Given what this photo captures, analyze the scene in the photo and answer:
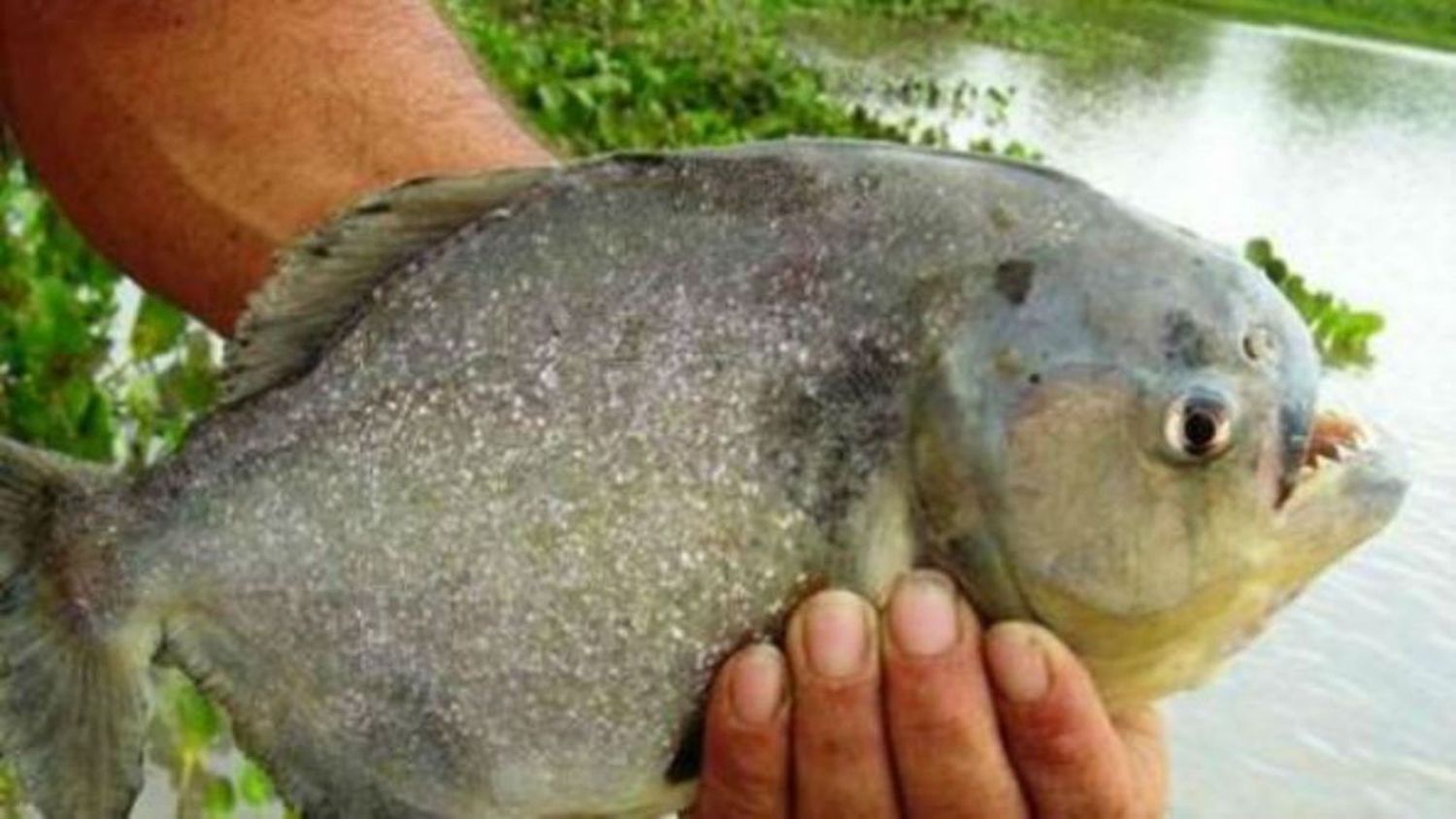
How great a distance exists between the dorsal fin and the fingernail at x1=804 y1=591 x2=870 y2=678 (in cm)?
49

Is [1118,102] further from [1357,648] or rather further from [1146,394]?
[1146,394]

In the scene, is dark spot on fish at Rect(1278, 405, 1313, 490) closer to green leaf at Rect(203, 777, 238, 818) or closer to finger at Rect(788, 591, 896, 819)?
finger at Rect(788, 591, 896, 819)

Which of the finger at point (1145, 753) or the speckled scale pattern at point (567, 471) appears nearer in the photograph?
the speckled scale pattern at point (567, 471)

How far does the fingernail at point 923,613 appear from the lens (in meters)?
1.86

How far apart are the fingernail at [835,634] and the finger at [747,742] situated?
0.04 meters

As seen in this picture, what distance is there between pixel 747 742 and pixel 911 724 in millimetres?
182

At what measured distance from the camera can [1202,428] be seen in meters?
1.79

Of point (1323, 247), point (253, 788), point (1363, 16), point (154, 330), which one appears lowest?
point (1363, 16)

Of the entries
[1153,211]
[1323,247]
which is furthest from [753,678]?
[1323,247]

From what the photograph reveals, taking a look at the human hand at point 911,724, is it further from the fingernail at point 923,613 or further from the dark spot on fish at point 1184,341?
the dark spot on fish at point 1184,341

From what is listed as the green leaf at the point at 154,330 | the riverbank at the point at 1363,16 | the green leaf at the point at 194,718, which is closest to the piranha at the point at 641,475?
the green leaf at the point at 194,718

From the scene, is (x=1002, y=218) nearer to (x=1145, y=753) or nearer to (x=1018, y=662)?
(x=1018, y=662)

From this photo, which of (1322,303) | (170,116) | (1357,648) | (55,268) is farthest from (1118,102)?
(170,116)

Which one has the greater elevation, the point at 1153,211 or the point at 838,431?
the point at 838,431
